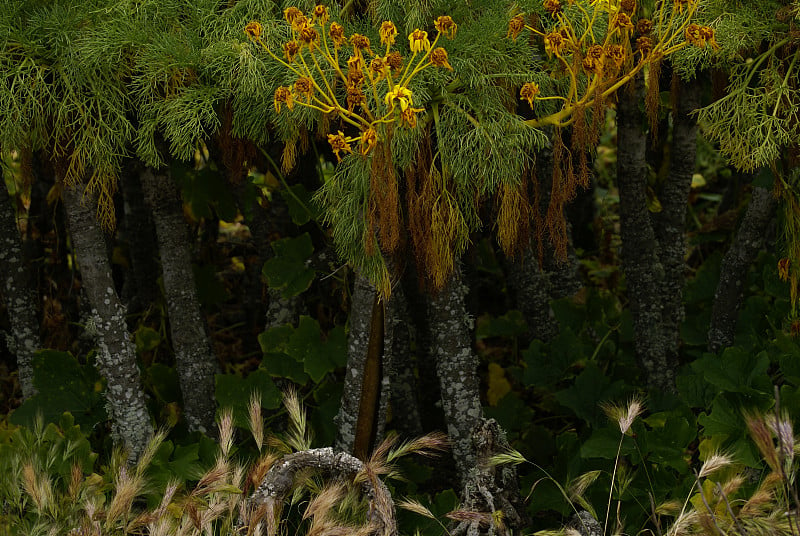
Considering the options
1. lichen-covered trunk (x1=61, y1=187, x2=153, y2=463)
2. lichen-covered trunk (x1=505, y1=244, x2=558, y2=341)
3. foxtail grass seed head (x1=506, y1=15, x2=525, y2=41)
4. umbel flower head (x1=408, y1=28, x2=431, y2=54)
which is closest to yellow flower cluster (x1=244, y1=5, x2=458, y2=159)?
umbel flower head (x1=408, y1=28, x2=431, y2=54)

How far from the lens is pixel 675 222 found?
421 centimetres

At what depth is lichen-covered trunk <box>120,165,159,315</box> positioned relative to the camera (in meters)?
5.03

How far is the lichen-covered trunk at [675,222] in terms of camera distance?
13.1ft

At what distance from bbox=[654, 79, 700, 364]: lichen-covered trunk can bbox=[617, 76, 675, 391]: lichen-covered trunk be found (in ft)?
0.36

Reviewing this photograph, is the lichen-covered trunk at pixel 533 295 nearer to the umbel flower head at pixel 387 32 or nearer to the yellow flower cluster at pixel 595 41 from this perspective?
the yellow flower cluster at pixel 595 41

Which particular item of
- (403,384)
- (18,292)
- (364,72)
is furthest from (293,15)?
(18,292)

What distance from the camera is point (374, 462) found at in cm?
274

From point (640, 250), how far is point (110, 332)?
2089 mm

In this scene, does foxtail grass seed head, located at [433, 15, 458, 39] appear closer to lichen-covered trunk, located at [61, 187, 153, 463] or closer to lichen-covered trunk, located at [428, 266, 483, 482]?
lichen-covered trunk, located at [428, 266, 483, 482]

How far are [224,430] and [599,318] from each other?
211 cm

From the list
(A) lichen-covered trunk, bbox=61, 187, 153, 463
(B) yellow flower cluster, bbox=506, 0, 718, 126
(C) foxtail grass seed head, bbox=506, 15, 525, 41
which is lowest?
(A) lichen-covered trunk, bbox=61, 187, 153, 463

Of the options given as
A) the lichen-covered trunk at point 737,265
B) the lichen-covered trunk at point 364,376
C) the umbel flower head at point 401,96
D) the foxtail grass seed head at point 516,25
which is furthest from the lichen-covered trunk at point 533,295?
the umbel flower head at point 401,96

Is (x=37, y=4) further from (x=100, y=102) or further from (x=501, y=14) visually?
(x=501, y=14)

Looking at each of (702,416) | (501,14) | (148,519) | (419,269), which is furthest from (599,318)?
(148,519)
